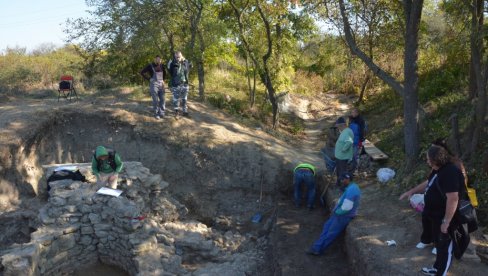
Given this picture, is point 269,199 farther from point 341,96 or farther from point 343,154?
point 341,96

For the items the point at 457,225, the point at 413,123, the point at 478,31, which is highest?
the point at 478,31

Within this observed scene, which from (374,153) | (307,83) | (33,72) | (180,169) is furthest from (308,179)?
(307,83)

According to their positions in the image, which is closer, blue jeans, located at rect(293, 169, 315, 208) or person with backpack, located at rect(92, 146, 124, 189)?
person with backpack, located at rect(92, 146, 124, 189)

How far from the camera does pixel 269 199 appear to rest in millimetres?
11406

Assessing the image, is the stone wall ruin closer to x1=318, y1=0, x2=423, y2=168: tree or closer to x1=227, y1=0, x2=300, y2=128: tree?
x1=318, y1=0, x2=423, y2=168: tree

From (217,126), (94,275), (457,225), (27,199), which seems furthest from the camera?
(217,126)

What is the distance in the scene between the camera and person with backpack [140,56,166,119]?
11.7m

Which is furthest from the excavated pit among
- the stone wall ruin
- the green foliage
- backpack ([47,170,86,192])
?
the green foliage

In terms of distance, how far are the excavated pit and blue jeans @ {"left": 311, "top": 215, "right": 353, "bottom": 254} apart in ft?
4.18

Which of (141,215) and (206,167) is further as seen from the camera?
(206,167)

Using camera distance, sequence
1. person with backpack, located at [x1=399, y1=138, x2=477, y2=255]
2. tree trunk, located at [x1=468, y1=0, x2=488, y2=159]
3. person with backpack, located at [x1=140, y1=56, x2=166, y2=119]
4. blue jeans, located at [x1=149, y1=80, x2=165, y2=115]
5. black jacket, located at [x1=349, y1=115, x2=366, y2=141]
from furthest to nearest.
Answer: blue jeans, located at [x1=149, y1=80, x2=165, y2=115] → person with backpack, located at [x1=140, y1=56, x2=166, y2=119] → black jacket, located at [x1=349, y1=115, x2=366, y2=141] → tree trunk, located at [x1=468, y1=0, x2=488, y2=159] → person with backpack, located at [x1=399, y1=138, x2=477, y2=255]

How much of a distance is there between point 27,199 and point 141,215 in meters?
Result: 3.37

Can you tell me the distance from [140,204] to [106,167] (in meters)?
1.17

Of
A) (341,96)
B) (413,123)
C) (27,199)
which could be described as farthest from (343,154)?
(341,96)
